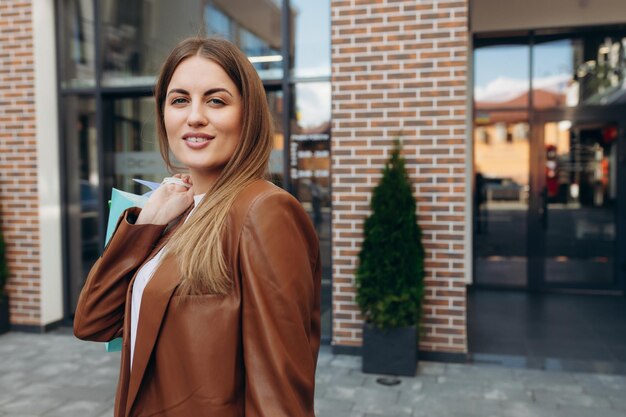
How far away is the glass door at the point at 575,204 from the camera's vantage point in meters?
8.16

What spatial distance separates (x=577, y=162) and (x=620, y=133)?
67 centimetres

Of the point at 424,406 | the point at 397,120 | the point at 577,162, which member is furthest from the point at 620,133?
the point at 424,406

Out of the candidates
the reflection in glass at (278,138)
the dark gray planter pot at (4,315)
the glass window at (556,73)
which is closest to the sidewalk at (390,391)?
the dark gray planter pot at (4,315)

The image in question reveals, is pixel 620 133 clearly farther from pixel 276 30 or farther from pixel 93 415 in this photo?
pixel 93 415

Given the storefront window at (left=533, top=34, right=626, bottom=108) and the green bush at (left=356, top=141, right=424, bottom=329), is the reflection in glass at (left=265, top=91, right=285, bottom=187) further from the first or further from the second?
the storefront window at (left=533, top=34, right=626, bottom=108)

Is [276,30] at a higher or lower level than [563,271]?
higher

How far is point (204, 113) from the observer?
145 centimetres

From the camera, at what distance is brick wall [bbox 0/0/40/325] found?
20.3ft

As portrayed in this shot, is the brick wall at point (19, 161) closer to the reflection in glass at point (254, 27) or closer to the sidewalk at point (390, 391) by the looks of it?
the sidewalk at point (390, 391)

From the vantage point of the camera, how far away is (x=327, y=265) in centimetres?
571

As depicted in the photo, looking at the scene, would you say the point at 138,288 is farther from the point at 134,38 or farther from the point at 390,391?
the point at 134,38

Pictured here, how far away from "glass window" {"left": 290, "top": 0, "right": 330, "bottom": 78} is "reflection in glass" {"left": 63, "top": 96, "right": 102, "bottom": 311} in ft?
8.20

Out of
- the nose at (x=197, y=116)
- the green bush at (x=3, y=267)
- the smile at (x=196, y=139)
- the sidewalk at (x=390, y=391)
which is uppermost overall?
the nose at (x=197, y=116)

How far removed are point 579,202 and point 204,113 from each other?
7.99m
